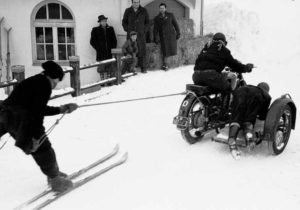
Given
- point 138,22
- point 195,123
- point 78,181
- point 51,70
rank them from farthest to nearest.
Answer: point 138,22 → point 195,123 → point 78,181 → point 51,70

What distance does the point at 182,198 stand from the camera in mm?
4922

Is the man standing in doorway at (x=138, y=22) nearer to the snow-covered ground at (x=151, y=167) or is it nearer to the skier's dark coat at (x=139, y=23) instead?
the skier's dark coat at (x=139, y=23)

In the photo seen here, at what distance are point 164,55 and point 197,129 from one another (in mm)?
6423

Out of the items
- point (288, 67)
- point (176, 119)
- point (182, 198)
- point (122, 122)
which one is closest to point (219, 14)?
point (288, 67)

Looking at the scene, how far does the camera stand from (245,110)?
5.99 metres

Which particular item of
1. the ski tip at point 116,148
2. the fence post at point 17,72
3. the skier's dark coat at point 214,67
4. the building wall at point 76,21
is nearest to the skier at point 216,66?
the skier's dark coat at point 214,67

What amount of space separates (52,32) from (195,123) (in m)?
7.87

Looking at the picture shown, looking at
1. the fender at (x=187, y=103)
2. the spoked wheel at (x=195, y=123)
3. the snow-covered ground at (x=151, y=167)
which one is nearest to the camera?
the snow-covered ground at (x=151, y=167)

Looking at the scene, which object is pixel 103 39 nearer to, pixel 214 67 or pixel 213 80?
pixel 214 67

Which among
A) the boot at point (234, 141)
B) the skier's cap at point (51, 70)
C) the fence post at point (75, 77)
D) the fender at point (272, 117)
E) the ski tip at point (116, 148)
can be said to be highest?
the skier's cap at point (51, 70)

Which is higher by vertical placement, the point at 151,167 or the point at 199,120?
the point at 199,120

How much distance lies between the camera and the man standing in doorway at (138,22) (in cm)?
1196

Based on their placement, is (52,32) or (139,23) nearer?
(139,23)

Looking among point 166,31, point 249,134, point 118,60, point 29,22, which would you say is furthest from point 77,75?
point 249,134
